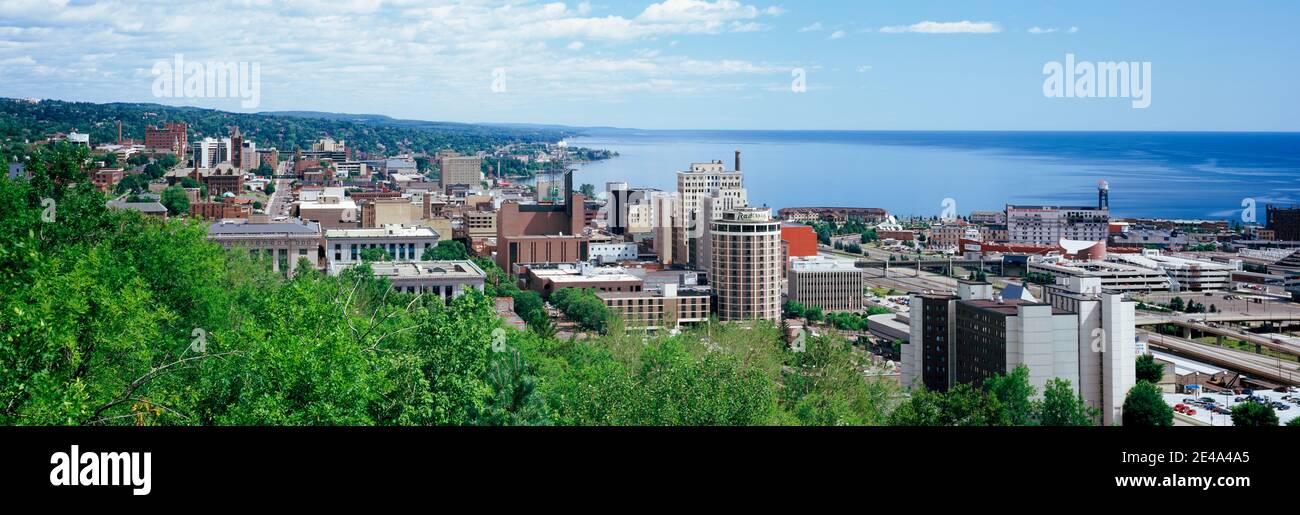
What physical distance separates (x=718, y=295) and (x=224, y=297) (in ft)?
39.2

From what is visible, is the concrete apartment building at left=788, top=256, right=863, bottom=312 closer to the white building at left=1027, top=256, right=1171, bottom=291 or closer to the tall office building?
the white building at left=1027, top=256, right=1171, bottom=291

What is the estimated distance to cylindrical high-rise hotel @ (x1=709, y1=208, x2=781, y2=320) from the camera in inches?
677

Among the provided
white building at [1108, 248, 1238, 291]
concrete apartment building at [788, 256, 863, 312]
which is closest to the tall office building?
concrete apartment building at [788, 256, 863, 312]

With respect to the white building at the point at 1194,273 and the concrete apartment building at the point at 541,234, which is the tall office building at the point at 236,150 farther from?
the white building at the point at 1194,273

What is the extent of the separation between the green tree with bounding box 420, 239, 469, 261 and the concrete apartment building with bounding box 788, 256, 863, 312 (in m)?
6.28

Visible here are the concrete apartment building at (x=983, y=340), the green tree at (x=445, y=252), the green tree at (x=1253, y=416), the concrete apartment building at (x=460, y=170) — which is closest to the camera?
the green tree at (x=1253, y=416)

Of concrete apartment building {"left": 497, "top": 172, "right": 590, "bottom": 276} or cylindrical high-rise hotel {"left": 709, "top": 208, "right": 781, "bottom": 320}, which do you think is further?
concrete apartment building {"left": 497, "top": 172, "right": 590, "bottom": 276}

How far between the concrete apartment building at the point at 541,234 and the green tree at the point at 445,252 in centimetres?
83

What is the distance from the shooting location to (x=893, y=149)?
149ft

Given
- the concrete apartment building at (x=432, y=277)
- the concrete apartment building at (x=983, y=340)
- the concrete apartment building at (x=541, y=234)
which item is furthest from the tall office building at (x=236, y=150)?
the concrete apartment building at (x=983, y=340)

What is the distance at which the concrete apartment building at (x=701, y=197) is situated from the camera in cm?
2339

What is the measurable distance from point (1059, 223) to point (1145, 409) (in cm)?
2079
